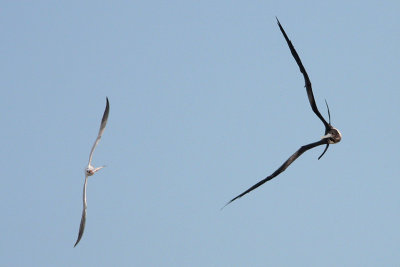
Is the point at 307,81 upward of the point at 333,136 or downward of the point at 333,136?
upward

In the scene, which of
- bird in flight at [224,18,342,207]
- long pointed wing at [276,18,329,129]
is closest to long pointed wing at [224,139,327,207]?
bird in flight at [224,18,342,207]

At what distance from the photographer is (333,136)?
43.6 m

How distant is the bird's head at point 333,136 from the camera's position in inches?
1714

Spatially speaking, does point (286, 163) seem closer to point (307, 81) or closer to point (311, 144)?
point (311, 144)

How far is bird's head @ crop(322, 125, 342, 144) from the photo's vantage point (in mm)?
43531

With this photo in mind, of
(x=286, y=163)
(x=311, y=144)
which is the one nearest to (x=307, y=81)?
(x=311, y=144)

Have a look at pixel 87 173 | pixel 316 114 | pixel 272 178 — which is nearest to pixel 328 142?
pixel 316 114

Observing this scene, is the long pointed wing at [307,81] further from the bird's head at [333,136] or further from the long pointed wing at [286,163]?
the long pointed wing at [286,163]

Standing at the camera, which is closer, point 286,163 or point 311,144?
point 286,163

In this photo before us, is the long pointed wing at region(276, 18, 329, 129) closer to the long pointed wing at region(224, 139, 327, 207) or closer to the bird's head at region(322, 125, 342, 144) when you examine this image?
the bird's head at region(322, 125, 342, 144)

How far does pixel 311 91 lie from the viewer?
42594 mm

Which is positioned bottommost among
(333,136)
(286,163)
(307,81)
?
(286,163)

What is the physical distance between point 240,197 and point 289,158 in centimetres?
409

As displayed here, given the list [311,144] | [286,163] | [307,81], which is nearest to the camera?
[286,163]
